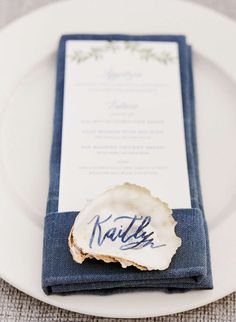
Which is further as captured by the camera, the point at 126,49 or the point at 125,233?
→ the point at 126,49

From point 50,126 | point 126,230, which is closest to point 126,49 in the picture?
point 50,126

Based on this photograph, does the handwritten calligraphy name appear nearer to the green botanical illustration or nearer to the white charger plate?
the white charger plate

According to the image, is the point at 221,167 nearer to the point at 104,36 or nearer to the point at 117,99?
the point at 117,99

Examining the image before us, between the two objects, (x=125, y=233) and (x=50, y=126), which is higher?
(x=50, y=126)

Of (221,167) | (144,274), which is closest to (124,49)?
(221,167)

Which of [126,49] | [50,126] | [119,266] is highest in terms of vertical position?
[126,49]

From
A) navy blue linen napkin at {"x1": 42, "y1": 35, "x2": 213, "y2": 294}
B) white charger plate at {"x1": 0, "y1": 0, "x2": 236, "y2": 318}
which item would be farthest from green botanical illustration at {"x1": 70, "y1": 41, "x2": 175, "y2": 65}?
navy blue linen napkin at {"x1": 42, "y1": 35, "x2": 213, "y2": 294}

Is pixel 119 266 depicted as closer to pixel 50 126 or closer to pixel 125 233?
pixel 125 233
